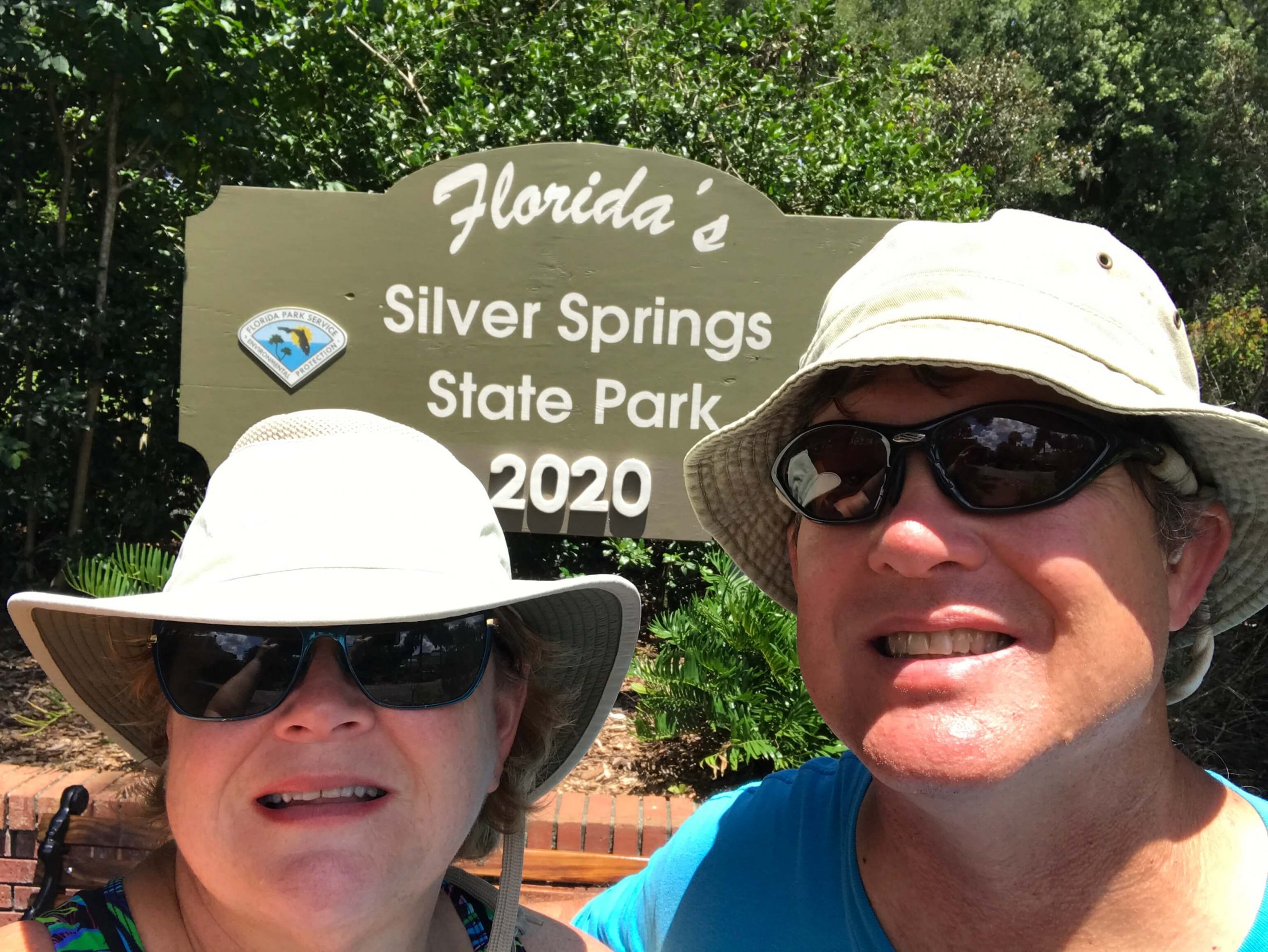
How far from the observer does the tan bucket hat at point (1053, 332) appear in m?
1.17

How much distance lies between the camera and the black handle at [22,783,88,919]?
2195mm

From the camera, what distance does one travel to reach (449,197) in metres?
3.49

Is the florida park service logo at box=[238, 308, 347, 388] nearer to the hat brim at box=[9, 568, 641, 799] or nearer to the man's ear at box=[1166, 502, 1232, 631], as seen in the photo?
the hat brim at box=[9, 568, 641, 799]

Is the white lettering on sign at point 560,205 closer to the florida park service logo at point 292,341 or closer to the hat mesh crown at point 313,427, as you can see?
the florida park service logo at point 292,341

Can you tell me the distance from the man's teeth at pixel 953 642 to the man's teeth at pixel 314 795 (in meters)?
0.74

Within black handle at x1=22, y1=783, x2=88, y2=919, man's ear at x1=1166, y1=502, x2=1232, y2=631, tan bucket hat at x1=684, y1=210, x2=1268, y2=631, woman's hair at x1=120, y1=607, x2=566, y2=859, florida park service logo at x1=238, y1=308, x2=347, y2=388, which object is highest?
florida park service logo at x1=238, y1=308, x2=347, y2=388

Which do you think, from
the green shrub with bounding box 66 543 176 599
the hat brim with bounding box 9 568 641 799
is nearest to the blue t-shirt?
the hat brim with bounding box 9 568 641 799

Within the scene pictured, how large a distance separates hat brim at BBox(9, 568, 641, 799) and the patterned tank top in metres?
0.26

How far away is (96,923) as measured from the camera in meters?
1.25

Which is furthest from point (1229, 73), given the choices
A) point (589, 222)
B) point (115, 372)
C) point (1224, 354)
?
point (115, 372)

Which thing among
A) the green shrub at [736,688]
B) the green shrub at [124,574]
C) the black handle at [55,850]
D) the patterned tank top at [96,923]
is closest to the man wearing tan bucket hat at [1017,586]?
the patterned tank top at [96,923]

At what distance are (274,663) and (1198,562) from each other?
1.30m

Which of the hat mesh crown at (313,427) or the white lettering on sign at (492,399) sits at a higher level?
the white lettering on sign at (492,399)

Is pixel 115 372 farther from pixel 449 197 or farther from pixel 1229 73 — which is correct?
pixel 1229 73
